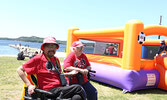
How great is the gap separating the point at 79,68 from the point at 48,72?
698mm

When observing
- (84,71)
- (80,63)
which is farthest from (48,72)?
(80,63)

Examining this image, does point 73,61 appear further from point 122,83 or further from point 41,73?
point 122,83

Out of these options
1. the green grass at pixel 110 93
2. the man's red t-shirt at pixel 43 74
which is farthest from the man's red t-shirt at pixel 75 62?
the green grass at pixel 110 93

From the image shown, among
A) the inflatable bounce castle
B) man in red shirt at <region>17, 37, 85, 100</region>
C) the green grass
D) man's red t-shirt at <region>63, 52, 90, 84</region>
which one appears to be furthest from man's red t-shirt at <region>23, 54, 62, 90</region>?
the inflatable bounce castle

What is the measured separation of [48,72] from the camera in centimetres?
218

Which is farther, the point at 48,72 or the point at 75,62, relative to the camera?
the point at 75,62

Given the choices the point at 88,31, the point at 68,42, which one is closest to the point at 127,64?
the point at 88,31

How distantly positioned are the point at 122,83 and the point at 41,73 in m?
3.05

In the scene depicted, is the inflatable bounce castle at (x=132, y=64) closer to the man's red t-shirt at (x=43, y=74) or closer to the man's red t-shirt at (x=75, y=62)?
the man's red t-shirt at (x=75, y=62)

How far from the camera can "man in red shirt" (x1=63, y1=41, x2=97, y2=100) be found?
8.74ft

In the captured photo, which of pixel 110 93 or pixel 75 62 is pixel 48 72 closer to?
pixel 75 62

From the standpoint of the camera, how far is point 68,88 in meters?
2.11

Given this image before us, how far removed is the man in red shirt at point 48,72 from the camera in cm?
209

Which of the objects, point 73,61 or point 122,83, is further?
point 122,83
